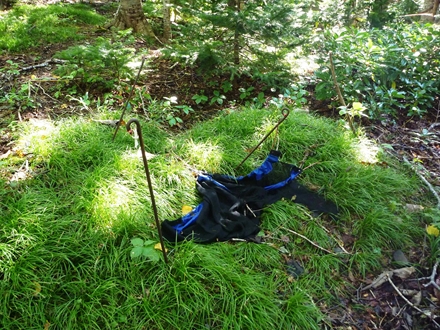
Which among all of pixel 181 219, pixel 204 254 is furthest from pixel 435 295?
pixel 181 219

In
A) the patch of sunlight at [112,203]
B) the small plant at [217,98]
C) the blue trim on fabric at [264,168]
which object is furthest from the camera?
the small plant at [217,98]

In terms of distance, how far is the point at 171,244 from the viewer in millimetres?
2018

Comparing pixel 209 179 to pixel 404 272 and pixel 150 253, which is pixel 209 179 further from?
pixel 404 272

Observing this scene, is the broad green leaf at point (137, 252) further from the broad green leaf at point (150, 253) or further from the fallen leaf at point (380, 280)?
the fallen leaf at point (380, 280)

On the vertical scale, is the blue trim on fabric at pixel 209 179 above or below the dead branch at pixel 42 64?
below

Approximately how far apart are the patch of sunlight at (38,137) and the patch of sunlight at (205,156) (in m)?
1.20

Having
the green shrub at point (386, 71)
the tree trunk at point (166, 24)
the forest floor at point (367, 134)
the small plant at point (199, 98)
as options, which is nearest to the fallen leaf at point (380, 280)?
the forest floor at point (367, 134)

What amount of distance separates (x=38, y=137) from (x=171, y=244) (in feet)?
5.42

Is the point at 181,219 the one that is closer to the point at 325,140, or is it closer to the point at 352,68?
the point at 325,140

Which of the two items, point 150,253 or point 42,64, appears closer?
point 150,253

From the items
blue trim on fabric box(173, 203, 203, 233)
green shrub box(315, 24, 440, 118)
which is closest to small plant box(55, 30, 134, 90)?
blue trim on fabric box(173, 203, 203, 233)

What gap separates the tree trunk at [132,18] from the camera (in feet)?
17.6

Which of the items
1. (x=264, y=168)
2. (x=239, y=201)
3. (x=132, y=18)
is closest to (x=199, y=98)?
(x=264, y=168)

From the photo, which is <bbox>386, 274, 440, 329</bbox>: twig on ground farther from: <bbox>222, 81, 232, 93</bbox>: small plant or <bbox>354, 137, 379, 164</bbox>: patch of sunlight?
<bbox>222, 81, 232, 93</bbox>: small plant
